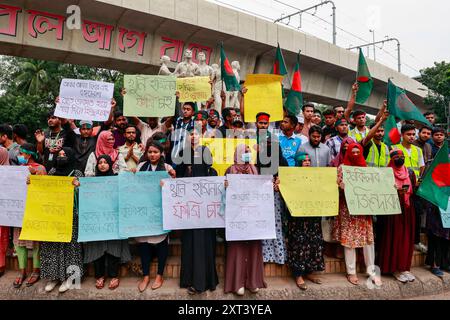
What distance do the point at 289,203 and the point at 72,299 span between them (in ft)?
8.55

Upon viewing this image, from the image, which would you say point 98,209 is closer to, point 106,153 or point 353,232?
point 106,153

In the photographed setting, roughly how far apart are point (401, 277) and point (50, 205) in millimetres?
4208

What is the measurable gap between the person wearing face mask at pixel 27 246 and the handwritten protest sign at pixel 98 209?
635 mm

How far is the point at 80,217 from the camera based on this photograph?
337 cm

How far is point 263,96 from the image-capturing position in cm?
434

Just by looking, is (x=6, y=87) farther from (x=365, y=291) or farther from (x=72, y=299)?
(x=365, y=291)

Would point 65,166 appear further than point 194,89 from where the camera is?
No

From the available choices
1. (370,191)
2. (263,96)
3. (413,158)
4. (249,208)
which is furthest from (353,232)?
(263,96)

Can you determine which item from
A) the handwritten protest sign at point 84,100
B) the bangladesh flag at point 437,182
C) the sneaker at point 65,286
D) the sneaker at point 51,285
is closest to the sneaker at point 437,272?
the bangladesh flag at point 437,182

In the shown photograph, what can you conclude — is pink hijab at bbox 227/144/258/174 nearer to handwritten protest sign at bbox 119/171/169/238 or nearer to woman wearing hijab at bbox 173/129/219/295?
woman wearing hijab at bbox 173/129/219/295

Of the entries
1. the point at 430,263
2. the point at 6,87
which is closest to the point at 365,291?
the point at 430,263

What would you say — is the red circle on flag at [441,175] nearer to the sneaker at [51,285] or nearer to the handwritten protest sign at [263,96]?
the handwritten protest sign at [263,96]

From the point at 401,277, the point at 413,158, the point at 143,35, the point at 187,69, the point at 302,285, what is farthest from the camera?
the point at 143,35

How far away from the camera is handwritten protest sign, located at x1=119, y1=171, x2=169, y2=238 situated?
3.34 meters
